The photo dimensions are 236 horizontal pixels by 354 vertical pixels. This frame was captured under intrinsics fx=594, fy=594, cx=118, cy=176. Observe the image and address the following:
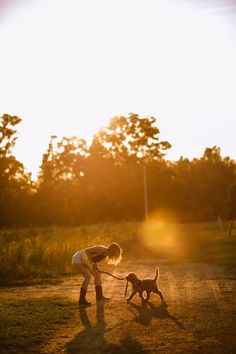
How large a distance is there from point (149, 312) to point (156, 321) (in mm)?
1123

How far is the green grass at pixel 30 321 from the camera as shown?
362 inches

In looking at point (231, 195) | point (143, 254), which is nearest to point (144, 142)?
point (231, 195)

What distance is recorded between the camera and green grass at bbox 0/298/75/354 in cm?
920

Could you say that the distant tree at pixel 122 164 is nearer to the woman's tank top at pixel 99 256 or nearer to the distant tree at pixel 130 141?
the distant tree at pixel 130 141

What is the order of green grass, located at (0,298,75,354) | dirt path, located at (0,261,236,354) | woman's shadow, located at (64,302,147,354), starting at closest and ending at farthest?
woman's shadow, located at (64,302,147,354) → dirt path, located at (0,261,236,354) → green grass, located at (0,298,75,354)

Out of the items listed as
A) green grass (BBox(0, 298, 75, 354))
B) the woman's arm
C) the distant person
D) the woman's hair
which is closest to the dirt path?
green grass (BBox(0, 298, 75, 354))

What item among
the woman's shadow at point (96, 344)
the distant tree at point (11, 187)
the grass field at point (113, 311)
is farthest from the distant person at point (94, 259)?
the distant tree at point (11, 187)

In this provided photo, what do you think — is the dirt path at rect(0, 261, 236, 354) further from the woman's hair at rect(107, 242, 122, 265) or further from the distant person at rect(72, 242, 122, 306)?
the woman's hair at rect(107, 242, 122, 265)

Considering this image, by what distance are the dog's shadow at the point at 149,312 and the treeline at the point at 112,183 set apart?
200 ft

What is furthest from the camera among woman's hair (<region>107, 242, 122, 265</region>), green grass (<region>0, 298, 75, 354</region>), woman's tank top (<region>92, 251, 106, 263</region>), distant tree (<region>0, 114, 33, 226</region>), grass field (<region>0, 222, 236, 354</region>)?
distant tree (<region>0, 114, 33, 226</region>)

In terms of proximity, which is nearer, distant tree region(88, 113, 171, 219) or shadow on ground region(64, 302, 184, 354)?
shadow on ground region(64, 302, 184, 354)

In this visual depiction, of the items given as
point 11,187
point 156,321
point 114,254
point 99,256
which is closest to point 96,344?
point 156,321

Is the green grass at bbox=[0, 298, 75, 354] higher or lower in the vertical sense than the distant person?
lower

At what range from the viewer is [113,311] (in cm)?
1221
